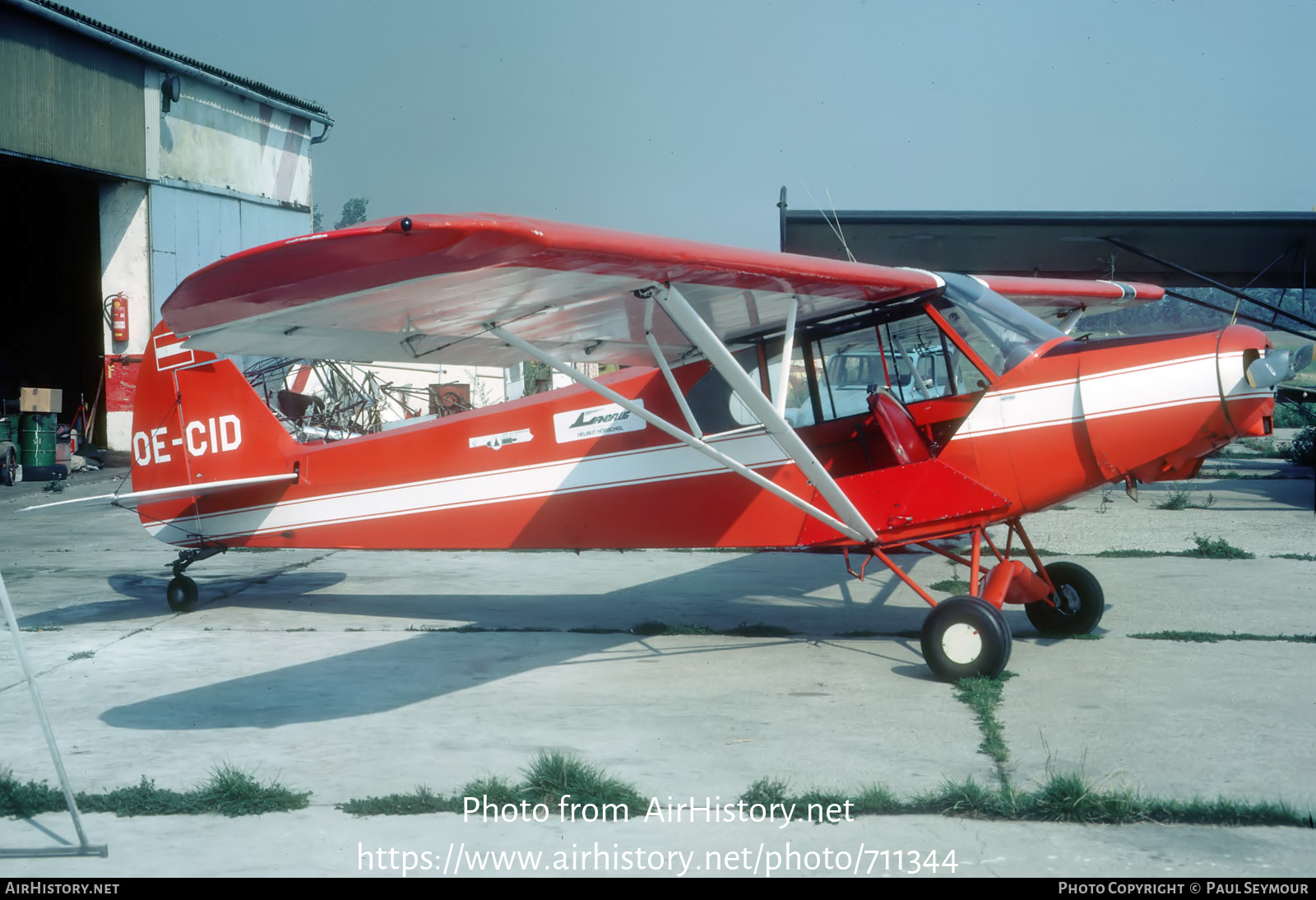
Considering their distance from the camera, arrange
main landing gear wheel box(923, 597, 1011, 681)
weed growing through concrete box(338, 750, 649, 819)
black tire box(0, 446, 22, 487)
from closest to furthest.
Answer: weed growing through concrete box(338, 750, 649, 819)
main landing gear wheel box(923, 597, 1011, 681)
black tire box(0, 446, 22, 487)

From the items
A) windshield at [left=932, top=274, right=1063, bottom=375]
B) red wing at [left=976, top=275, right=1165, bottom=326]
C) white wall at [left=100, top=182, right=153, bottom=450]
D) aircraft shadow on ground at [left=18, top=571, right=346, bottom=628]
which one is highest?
white wall at [left=100, top=182, right=153, bottom=450]

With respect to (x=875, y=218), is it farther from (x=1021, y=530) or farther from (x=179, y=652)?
(x=179, y=652)

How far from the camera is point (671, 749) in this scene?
4.36 metres

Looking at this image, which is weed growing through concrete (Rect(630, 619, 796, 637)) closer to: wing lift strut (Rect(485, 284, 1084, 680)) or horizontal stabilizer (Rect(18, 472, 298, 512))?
wing lift strut (Rect(485, 284, 1084, 680))

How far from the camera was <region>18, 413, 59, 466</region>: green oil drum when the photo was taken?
64.1 ft

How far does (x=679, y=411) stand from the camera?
22.1 feet

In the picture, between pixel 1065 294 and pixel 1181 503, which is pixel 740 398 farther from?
pixel 1181 503

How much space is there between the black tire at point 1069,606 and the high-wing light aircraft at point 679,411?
12mm

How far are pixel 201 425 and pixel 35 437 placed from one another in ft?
47.0

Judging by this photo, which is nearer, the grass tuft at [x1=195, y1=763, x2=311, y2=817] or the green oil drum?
the grass tuft at [x1=195, y1=763, x2=311, y2=817]

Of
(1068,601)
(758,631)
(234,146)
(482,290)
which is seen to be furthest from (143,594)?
(234,146)

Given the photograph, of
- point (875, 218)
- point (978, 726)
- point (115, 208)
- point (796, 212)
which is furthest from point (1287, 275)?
point (115, 208)

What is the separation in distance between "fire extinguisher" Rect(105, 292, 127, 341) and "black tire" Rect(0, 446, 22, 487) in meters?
4.11

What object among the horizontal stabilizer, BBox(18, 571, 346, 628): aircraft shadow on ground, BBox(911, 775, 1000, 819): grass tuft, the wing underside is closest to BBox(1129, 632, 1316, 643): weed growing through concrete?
the wing underside
